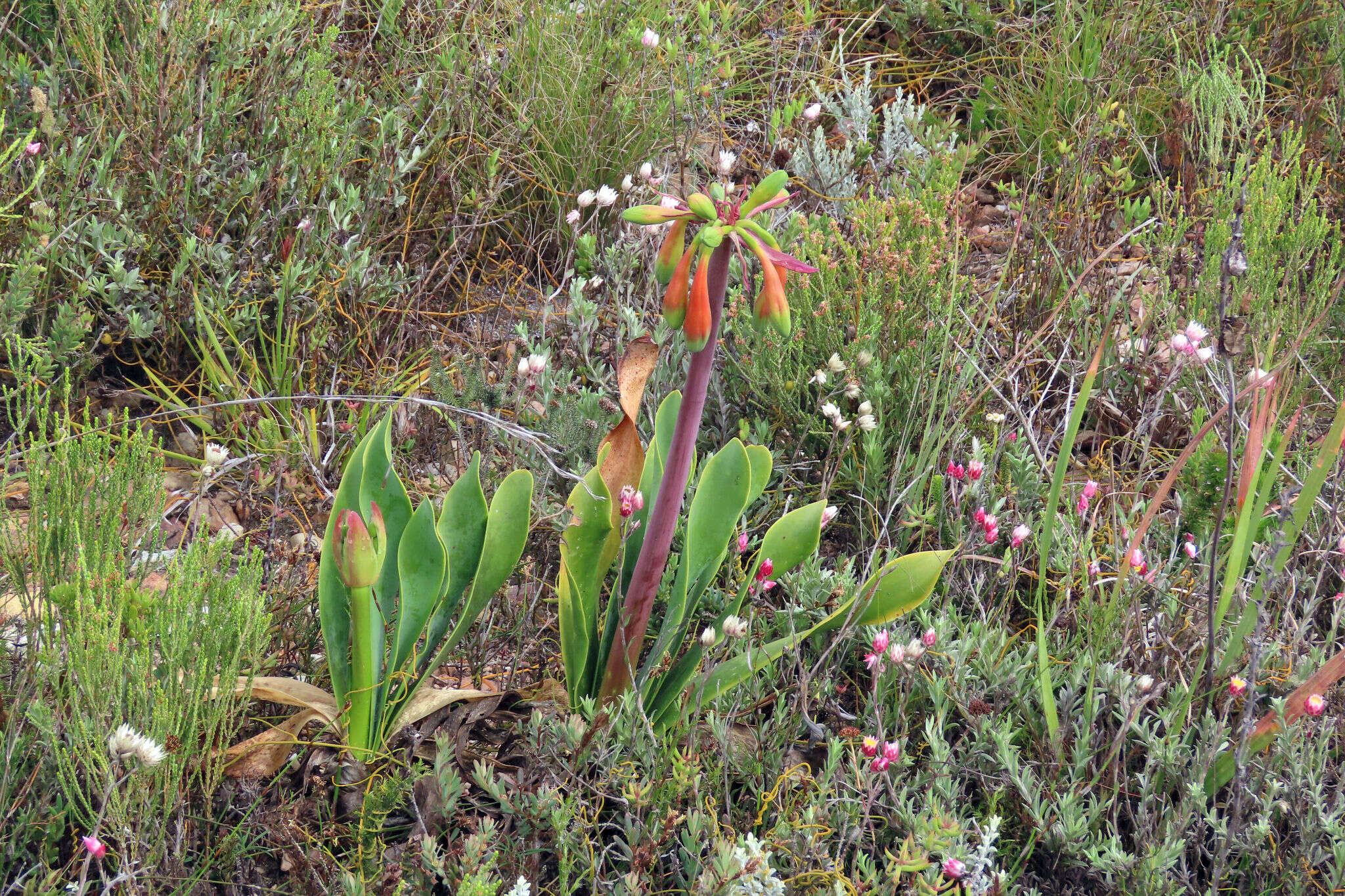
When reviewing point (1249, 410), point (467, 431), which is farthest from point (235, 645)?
point (1249, 410)

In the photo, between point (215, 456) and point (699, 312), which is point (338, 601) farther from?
point (699, 312)

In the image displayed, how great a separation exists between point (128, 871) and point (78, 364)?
168cm

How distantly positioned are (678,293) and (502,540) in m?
0.60

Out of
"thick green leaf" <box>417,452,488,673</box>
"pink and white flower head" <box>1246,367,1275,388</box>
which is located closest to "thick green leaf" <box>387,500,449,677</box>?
"thick green leaf" <box>417,452,488,673</box>

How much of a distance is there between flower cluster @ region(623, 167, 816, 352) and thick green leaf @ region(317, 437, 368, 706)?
2.25 feet

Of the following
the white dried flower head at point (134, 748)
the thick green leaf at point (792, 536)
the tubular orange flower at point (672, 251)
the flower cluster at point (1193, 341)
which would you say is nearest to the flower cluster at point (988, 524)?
the thick green leaf at point (792, 536)

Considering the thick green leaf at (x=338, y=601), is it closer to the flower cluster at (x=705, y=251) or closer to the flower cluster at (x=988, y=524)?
the flower cluster at (x=705, y=251)

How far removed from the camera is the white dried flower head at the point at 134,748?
1479 millimetres

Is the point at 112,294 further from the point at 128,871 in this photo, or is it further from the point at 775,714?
the point at 775,714

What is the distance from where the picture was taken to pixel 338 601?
1.80 meters

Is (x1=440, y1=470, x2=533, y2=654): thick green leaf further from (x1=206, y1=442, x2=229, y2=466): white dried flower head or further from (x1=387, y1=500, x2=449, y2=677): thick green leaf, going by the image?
(x1=206, y1=442, x2=229, y2=466): white dried flower head

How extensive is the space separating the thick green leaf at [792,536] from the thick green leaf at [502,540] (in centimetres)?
45

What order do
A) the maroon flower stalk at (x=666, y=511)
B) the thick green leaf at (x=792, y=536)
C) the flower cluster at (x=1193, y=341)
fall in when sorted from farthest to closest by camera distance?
the flower cluster at (x=1193, y=341) < the thick green leaf at (x=792, y=536) < the maroon flower stalk at (x=666, y=511)

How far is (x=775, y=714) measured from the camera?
6.18 ft
